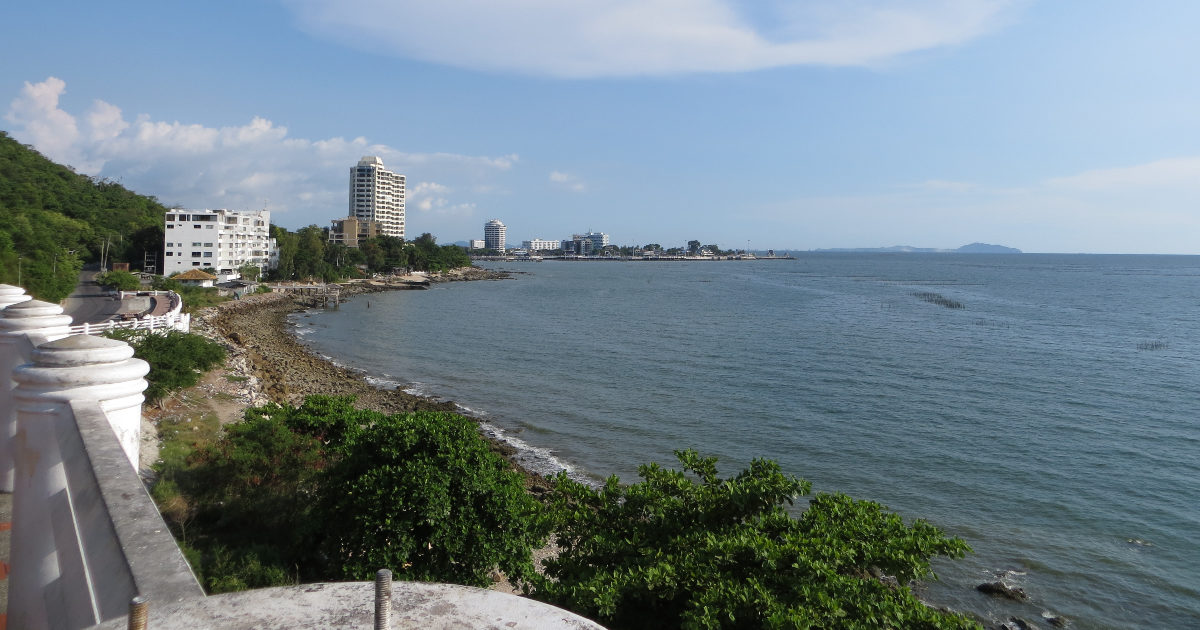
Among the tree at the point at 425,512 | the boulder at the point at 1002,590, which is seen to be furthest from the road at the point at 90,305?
the boulder at the point at 1002,590

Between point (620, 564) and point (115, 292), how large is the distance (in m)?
52.2

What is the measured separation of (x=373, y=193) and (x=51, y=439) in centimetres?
17211

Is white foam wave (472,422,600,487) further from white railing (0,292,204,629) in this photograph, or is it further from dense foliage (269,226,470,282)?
dense foliage (269,226,470,282)

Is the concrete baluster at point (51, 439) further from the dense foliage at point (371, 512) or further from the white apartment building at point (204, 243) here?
the white apartment building at point (204, 243)

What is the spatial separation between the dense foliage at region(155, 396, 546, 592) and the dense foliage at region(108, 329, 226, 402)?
35.2 feet

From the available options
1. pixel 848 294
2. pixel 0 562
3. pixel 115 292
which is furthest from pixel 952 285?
pixel 0 562

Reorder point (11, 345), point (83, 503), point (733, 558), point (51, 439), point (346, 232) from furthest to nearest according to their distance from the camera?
1. point (346, 232)
2. point (733, 558)
3. point (11, 345)
4. point (51, 439)
5. point (83, 503)

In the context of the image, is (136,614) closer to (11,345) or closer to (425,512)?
(11,345)

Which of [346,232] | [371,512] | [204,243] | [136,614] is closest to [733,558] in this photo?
[371,512]

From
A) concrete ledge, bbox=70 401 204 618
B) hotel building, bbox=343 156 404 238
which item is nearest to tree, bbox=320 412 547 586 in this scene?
concrete ledge, bbox=70 401 204 618

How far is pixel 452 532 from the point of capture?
29.1 feet

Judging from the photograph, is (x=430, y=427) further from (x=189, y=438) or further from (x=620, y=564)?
(x=189, y=438)

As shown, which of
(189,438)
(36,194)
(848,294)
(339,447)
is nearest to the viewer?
(339,447)

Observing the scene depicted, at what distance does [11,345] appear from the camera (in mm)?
5613
